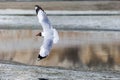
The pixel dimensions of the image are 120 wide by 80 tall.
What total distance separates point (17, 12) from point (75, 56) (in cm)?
353

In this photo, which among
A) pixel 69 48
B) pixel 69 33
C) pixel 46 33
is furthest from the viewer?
pixel 69 33

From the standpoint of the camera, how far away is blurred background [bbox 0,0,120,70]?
1412cm

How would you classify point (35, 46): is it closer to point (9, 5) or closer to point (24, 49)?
point (24, 49)

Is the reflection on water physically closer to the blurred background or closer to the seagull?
the blurred background

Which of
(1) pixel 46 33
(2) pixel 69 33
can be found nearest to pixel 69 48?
(2) pixel 69 33

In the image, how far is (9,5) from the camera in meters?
17.2

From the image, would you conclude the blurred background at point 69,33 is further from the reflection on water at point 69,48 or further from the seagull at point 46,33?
the seagull at point 46,33

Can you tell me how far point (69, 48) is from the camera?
48.3ft

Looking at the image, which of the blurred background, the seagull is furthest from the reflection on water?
the seagull

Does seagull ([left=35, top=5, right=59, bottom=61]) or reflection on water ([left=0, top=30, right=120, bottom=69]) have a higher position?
seagull ([left=35, top=5, right=59, bottom=61])

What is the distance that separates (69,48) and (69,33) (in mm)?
704

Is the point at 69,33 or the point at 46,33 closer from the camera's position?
the point at 46,33

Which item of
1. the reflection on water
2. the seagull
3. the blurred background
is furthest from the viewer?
the blurred background

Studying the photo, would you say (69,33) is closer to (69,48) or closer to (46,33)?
(69,48)
